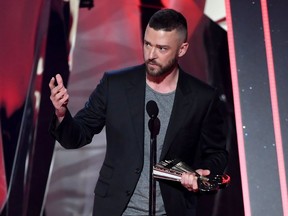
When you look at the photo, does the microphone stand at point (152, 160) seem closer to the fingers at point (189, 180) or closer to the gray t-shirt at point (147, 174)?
the fingers at point (189, 180)

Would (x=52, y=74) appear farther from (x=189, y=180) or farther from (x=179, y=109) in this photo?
(x=189, y=180)

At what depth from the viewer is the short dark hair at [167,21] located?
6.84 ft

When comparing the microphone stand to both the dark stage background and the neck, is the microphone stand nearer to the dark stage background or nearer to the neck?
the neck

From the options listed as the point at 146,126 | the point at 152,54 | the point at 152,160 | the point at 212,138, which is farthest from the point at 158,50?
the point at 152,160

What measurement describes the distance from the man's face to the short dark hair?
17 mm

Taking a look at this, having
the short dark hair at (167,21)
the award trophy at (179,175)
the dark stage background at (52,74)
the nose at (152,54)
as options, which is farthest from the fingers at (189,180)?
the dark stage background at (52,74)

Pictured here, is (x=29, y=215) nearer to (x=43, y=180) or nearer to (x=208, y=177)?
(x=43, y=180)

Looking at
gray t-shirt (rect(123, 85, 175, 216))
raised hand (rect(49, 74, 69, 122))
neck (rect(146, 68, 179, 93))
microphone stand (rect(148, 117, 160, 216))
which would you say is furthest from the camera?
neck (rect(146, 68, 179, 93))

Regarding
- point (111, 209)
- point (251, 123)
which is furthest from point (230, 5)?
point (111, 209)

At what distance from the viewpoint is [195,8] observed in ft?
10.5

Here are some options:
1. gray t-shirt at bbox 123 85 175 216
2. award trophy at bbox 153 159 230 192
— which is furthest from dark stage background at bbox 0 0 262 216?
award trophy at bbox 153 159 230 192

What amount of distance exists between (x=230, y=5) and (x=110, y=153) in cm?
79

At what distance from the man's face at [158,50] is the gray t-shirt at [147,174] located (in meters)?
0.09

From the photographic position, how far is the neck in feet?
7.04
